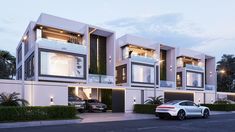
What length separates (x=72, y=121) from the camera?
21.3 m

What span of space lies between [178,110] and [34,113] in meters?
10.1

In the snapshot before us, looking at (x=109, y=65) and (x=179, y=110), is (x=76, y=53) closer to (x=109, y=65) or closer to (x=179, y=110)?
(x=109, y=65)

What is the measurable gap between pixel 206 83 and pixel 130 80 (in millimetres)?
23159

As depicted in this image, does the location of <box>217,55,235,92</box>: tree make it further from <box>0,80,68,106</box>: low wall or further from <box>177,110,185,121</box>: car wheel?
<box>0,80,68,106</box>: low wall

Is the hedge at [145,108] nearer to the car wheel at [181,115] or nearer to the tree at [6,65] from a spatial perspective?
the car wheel at [181,115]

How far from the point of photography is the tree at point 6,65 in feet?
176

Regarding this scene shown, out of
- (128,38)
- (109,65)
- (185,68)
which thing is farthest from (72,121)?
(185,68)

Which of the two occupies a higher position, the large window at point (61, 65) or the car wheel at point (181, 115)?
the large window at point (61, 65)

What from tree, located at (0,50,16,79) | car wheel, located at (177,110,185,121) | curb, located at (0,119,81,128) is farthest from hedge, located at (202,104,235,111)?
tree, located at (0,50,16,79)

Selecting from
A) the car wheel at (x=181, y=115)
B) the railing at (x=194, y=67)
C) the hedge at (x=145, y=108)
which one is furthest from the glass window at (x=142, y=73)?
the car wheel at (x=181, y=115)

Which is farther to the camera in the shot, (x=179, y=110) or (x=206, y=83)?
(x=206, y=83)

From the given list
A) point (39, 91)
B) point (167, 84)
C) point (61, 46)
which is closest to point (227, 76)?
point (167, 84)

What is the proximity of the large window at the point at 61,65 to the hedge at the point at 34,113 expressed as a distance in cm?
890

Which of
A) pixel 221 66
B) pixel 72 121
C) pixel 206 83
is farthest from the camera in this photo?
pixel 221 66
